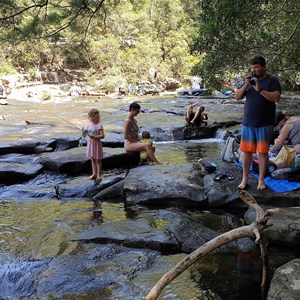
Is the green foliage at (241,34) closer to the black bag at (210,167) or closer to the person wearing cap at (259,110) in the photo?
the person wearing cap at (259,110)

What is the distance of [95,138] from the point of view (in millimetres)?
6109

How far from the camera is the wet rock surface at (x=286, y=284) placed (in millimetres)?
2678

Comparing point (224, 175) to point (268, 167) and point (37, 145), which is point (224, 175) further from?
point (37, 145)

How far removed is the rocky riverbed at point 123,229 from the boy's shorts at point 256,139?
1.90 feet

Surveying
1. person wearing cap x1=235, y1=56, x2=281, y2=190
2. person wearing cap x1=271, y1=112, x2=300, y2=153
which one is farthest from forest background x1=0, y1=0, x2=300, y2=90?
person wearing cap x1=235, y1=56, x2=281, y2=190

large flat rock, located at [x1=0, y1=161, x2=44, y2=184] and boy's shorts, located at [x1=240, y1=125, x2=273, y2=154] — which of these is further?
large flat rock, located at [x1=0, y1=161, x2=44, y2=184]

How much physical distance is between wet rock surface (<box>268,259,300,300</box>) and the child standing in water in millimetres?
3762

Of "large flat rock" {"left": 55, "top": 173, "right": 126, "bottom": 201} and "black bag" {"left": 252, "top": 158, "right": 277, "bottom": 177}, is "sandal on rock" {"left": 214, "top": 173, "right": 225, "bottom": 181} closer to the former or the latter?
"black bag" {"left": 252, "top": 158, "right": 277, "bottom": 177}

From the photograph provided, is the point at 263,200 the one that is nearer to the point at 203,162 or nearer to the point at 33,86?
the point at 203,162

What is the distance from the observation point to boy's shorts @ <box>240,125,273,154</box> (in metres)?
4.77

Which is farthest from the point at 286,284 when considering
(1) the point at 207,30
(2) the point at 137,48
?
(2) the point at 137,48

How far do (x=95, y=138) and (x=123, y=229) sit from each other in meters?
2.24

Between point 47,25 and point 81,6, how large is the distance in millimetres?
648

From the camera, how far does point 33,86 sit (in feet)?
105
